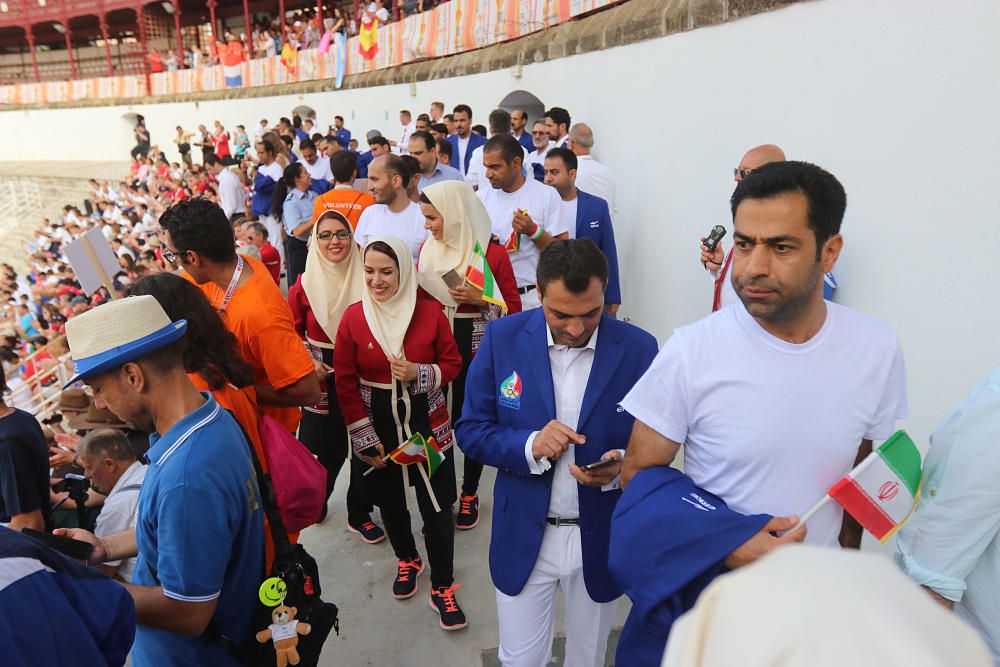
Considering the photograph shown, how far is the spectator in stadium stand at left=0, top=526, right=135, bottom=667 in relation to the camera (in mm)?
1185

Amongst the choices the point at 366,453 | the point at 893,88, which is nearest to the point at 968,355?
the point at 893,88

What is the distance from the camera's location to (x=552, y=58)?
8305mm

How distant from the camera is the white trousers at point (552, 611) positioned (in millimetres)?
2283

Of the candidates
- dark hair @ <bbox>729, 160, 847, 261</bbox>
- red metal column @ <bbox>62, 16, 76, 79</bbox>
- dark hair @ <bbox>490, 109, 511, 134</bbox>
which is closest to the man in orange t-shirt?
dark hair @ <bbox>490, 109, 511, 134</bbox>

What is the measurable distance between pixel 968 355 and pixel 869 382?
1.28 metres

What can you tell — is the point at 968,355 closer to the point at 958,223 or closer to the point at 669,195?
the point at 958,223

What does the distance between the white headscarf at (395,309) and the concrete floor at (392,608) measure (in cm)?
133

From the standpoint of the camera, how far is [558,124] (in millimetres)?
7012

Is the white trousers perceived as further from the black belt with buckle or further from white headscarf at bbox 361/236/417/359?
white headscarf at bbox 361/236/417/359

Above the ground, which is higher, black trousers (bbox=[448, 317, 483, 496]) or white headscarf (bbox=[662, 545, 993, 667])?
white headscarf (bbox=[662, 545, 993, 667])

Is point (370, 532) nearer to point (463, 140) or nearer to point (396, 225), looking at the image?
point (396, 225)

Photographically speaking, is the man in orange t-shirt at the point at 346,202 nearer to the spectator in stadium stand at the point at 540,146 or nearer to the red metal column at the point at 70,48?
the spectator in stadium stand at the point at 540,146

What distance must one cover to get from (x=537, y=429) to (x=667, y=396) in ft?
2.40

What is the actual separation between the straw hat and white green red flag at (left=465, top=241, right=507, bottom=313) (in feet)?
6.63
